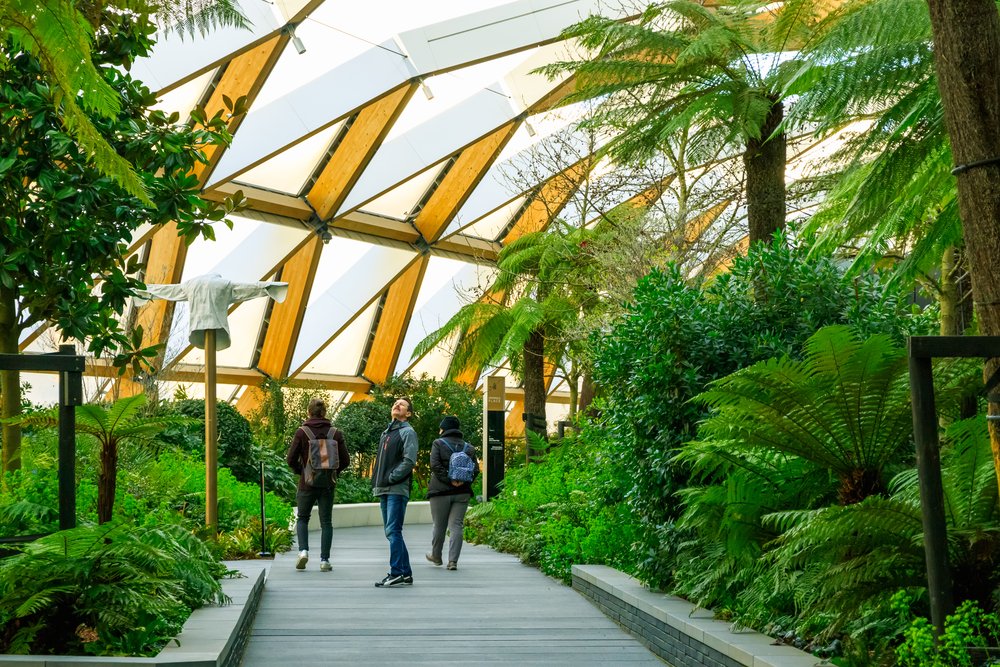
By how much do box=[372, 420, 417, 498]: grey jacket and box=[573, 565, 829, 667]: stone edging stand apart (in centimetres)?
186

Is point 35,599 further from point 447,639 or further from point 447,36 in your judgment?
point 447,36

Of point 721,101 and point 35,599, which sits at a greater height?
point 721,101

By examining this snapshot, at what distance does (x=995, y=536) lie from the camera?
4234 millimetres

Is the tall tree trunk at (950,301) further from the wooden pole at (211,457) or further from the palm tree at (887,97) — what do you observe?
the wooden pole at (211,457)

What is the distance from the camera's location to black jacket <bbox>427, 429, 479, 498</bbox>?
34.1ft

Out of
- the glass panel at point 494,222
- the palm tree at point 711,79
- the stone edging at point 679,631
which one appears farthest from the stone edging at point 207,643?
the glass panel at point 494,222

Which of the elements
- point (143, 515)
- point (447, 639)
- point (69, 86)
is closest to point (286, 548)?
point (143, 515)

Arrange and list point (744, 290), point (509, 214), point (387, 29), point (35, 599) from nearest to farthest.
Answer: point (35, 599) < point (744, 290) < point (387, 29) < point (509, 214)

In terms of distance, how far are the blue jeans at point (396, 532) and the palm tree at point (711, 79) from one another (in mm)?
3524

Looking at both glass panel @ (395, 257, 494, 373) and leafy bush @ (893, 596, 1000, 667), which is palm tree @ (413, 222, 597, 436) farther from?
leafy bush @ (893, 596, 1000, 667)

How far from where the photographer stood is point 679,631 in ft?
18.4

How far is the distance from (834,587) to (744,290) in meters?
3.29

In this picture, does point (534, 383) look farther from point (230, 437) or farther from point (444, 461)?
point (444, 461)

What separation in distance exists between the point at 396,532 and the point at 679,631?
12.6 feet
